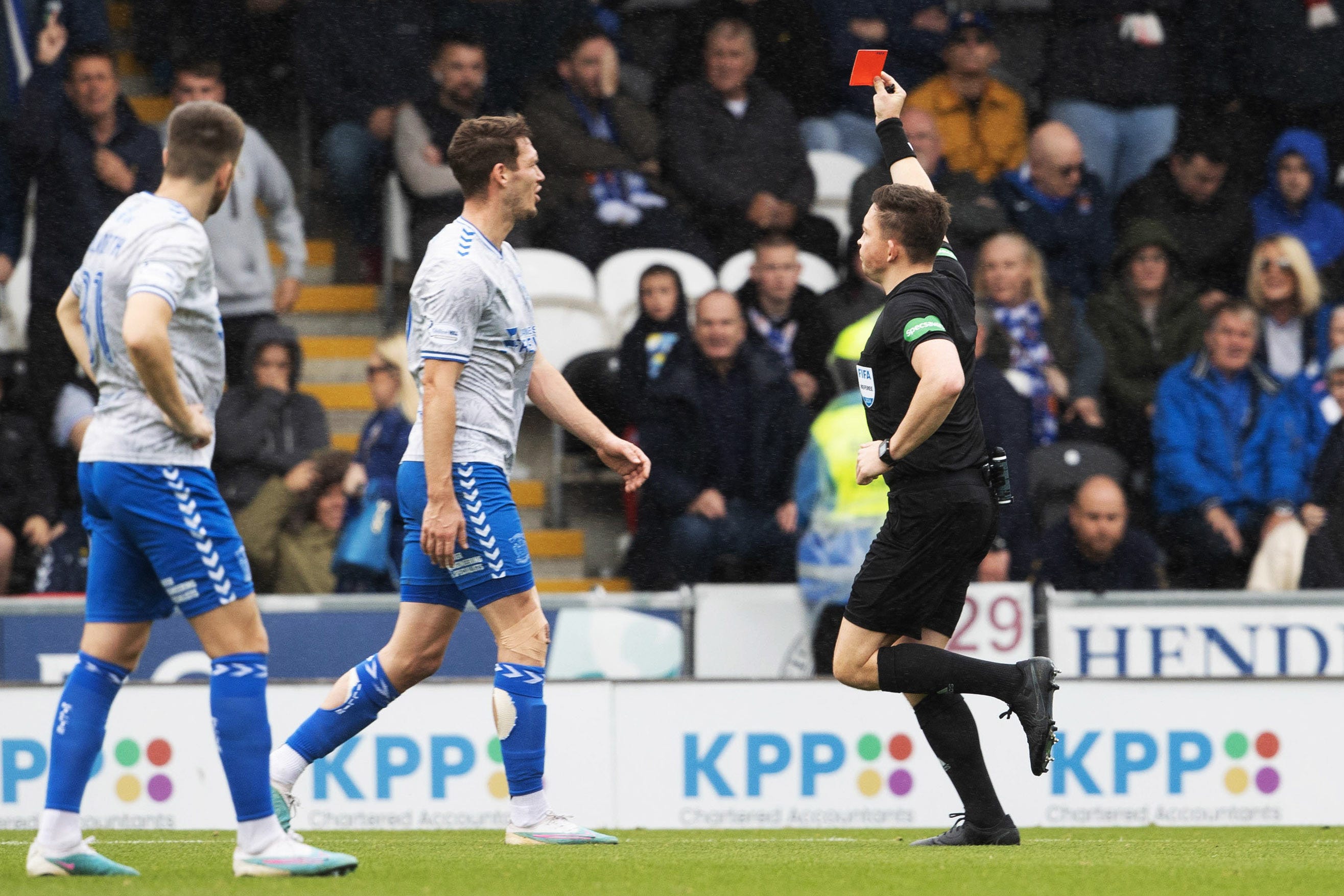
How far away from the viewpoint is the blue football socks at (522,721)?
5.55 m

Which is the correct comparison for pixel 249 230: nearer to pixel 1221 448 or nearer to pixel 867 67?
pixel 867 67

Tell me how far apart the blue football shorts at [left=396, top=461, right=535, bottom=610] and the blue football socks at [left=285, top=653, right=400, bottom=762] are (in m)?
0.27

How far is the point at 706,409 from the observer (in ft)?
32.0

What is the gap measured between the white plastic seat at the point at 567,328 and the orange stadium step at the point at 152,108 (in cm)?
335

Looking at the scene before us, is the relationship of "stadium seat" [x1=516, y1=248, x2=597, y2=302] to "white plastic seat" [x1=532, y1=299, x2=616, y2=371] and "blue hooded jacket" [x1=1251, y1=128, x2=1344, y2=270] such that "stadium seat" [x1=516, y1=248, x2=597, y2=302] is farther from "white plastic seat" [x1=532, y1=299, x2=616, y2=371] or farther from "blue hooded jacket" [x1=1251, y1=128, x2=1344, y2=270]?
"blue hooded jacket" [x1=1251, y1=128, x2=1344, y2=270]

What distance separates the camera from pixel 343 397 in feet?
38.4

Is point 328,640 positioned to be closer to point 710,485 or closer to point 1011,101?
point 710,485

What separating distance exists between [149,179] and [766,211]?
3.76 meters

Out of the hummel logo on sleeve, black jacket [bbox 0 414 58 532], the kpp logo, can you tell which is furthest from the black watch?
black jacket [bbox 0 414 58 532]

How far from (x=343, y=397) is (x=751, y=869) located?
23.5 ft

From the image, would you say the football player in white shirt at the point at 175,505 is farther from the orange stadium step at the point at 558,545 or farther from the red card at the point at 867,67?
the orange stadium step at the point at 558,545

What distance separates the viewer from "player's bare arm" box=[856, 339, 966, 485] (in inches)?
211

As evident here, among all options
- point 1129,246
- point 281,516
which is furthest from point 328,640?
point 1129,246

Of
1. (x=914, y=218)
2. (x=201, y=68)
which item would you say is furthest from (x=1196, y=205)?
(x=914, y=218)
